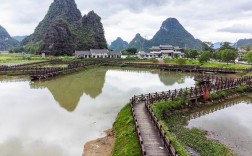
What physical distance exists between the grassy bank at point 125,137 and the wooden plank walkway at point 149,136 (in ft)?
2.09

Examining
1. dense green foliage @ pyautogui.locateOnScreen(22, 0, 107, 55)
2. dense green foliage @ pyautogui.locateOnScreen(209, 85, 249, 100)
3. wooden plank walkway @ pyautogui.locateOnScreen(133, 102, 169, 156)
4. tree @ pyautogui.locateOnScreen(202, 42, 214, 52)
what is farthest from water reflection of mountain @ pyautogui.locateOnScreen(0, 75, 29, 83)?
dense green foliage @ pyautogui.locateOnScreen(22, 0, 107, 55)

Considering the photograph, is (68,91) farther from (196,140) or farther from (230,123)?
(196,140)

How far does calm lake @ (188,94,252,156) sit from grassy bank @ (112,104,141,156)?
6.16 metres

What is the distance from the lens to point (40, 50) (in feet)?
518

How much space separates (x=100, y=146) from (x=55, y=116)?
408 inches

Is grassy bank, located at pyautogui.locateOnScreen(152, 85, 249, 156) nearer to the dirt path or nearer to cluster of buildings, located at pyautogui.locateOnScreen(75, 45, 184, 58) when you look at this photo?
the dirt path

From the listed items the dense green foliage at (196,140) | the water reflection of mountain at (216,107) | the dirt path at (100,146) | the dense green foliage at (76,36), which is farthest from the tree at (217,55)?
the dense green foliage at (76,36)

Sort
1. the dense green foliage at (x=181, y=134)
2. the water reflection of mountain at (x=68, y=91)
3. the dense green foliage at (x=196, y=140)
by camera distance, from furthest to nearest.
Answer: the water reflection of mountain at (x=68, y=91) < the dense green foliage at (x=196, y=140) < the dense green foliage at (x=181, y=134)

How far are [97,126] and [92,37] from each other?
158 metres

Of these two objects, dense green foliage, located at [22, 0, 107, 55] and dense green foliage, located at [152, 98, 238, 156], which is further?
dense green foliage, located at [22, 0, 107, 55]

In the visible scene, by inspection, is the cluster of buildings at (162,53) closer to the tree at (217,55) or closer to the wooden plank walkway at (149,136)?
the tree at (217,55)

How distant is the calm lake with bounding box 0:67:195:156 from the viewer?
22422 millimetres

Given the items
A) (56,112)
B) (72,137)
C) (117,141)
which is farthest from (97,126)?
(56,112)

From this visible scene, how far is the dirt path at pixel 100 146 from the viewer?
68.5ft
